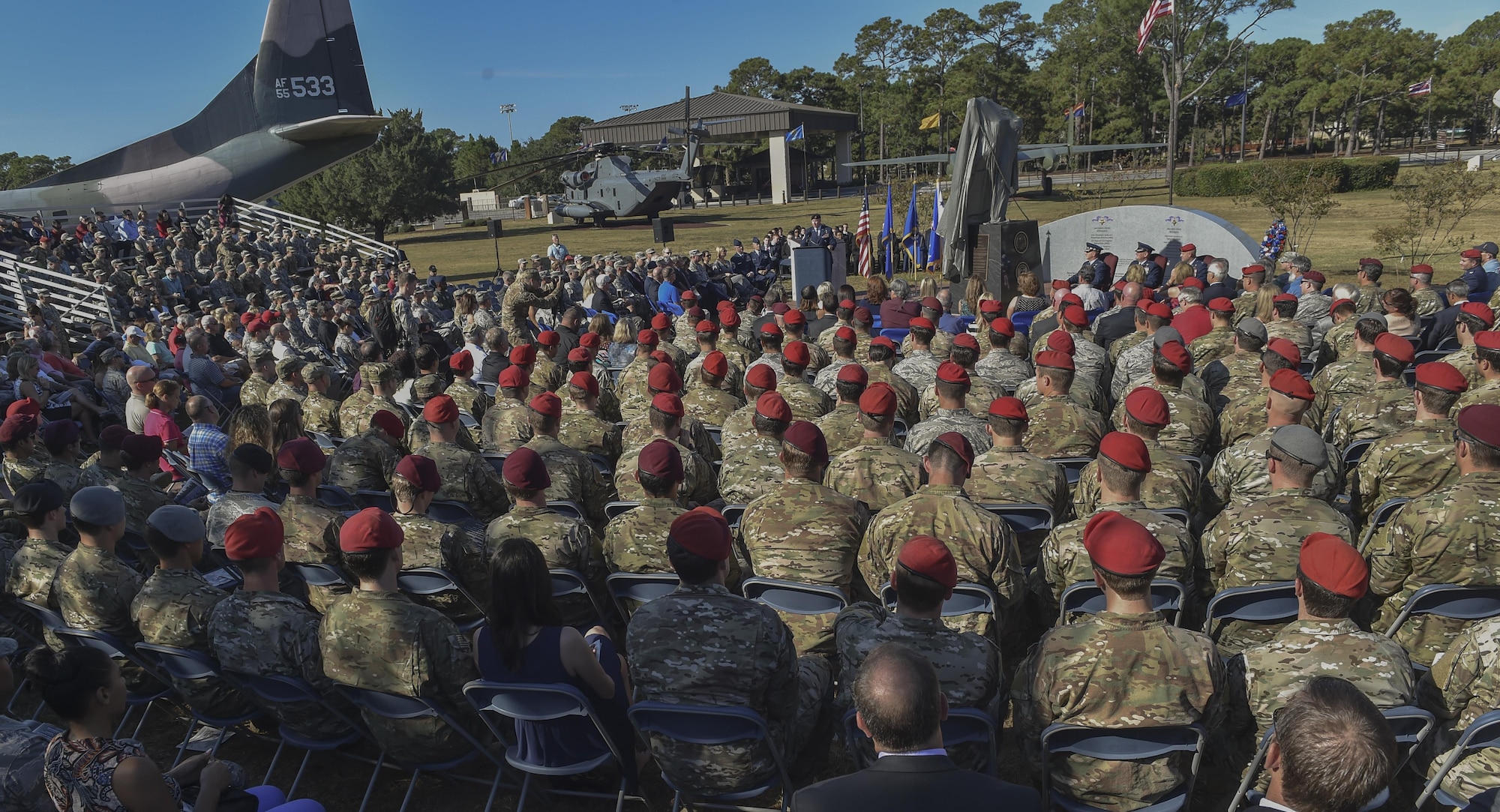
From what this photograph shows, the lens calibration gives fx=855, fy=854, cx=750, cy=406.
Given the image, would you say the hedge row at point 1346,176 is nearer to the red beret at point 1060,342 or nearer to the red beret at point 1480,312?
the red beret at point 1480,312

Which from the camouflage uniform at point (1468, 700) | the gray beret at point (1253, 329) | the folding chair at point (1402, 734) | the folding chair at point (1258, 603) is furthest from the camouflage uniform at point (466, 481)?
the gray beret at point (1253, 329)

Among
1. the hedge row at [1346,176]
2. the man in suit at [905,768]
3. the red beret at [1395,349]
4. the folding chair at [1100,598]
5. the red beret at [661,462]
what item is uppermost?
the hedge row at [1346,176]

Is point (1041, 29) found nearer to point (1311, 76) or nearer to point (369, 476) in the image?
point (1311, 76)

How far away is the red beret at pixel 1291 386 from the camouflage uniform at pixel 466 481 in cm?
466

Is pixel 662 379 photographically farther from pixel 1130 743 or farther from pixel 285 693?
pixel 1130 743

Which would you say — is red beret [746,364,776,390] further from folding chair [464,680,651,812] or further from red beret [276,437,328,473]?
folding chair [464,680,651,812]

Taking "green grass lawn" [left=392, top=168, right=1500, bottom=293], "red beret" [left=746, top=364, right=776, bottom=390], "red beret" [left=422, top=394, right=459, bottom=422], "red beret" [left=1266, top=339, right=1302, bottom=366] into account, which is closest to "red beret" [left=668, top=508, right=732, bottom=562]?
"red beret" [left=422, top=394, right=459, bottom=422]

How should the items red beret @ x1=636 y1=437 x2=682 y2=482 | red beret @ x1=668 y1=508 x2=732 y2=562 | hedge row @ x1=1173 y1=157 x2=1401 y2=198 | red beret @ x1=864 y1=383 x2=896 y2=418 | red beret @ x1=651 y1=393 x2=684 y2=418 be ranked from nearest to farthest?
red beret @ x1=668 y1=508 x2=732 y2=562
red beret @ x1=636 y1=437 x2=682 y2=482
red beret @ x1=864 y1=383 x2=896 y2=418
red beret @ x1=651 y1=393 x2=684 y2=418
hedge row @ x1=1173 y1=157 x2=1401 y2=198

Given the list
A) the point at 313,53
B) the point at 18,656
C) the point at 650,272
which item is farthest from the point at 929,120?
the point at 18,656

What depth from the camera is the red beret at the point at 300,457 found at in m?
4.72

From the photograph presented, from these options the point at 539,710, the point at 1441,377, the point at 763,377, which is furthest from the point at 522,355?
the point at 1441,377

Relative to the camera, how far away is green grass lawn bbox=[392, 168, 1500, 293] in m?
22.6

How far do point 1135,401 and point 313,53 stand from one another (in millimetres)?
31141

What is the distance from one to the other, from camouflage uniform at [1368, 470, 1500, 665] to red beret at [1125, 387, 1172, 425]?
116 centimetres
